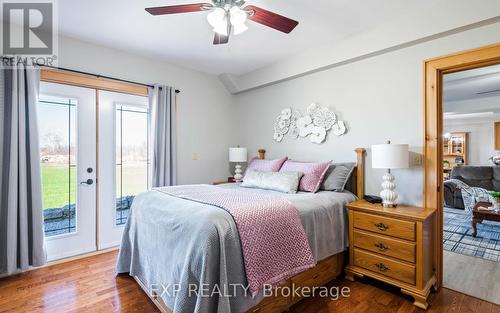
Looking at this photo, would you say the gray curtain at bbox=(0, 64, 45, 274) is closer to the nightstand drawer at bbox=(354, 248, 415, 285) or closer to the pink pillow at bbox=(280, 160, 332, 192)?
the pink pillow at bbox=(280, 160, 332, 192)

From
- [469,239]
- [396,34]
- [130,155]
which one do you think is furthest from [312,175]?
[469,239]

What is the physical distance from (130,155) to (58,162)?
811 millimetres

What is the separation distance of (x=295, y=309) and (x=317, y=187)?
124 centimetres

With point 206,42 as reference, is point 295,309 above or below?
below

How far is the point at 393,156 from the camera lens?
235 centimetres

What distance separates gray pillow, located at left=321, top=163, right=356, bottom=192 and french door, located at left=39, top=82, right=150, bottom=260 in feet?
8.42

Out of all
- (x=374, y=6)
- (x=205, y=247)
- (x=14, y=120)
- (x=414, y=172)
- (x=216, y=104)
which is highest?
(x=374, y=6)

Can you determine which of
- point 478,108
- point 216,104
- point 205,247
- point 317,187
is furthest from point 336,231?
point 478,108

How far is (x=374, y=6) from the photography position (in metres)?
2.30

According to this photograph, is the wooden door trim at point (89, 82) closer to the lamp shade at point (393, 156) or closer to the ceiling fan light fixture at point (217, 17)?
the ceiling fan light fixture at point (217, 17)

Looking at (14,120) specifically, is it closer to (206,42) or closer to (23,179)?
(23,179)

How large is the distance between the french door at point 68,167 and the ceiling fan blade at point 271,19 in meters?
2.37

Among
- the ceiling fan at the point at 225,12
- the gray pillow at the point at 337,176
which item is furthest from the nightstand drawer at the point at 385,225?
the ceiling fan at the point at 225,12

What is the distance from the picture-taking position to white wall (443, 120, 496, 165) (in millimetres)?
7750
